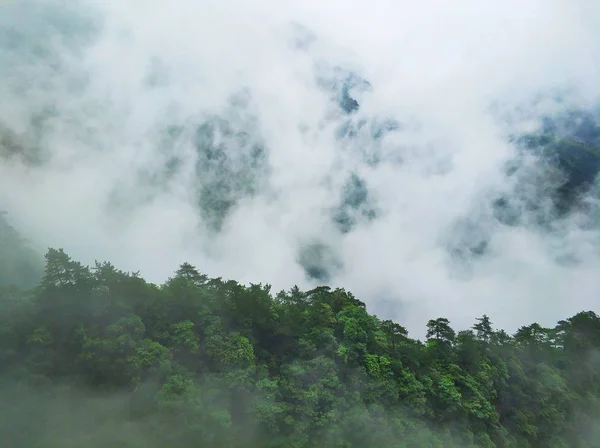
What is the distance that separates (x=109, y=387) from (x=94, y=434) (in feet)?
8.97

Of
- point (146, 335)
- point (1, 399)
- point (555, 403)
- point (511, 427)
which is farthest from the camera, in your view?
point (555, 403)

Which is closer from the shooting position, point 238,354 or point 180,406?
point 180,406

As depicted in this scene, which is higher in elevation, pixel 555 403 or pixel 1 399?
pixel 555 403

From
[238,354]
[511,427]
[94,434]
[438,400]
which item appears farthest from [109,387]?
[511,427]

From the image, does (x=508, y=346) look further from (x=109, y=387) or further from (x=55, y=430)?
(x=55, y=430)

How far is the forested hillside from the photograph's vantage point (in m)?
26.2

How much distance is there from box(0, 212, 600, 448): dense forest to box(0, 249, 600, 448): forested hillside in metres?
0.09

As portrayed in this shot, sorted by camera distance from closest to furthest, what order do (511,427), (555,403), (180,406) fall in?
1. (180,406)
2. (511,427)
3. (555,403)

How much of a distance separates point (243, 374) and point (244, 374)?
0.22 feet

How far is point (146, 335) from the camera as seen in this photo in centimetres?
2997

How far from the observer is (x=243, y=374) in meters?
29.8

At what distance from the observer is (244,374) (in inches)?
1174

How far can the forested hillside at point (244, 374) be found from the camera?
26.2 m

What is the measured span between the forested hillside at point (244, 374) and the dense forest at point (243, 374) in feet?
0.30
